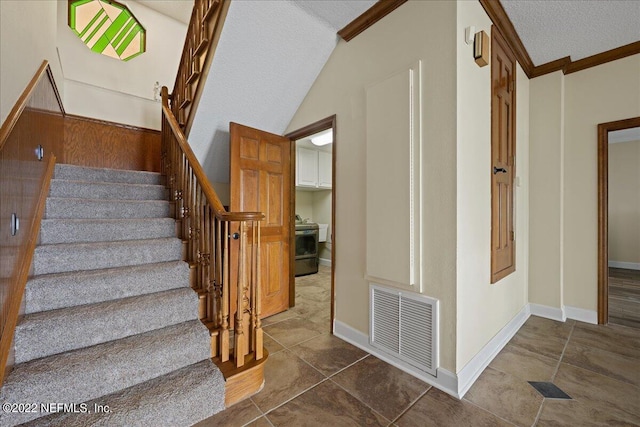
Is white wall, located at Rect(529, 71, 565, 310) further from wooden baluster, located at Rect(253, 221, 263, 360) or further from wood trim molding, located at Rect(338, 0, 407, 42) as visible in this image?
wooden baluster, located at Rect(253, 221, 263, 360)

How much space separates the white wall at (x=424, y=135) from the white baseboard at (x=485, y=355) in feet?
0.45

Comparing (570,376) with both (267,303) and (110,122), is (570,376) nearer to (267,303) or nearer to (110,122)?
(267,303)

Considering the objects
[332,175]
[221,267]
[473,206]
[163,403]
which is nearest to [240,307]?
[221,267]

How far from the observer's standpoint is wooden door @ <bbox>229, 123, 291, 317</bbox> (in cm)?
262

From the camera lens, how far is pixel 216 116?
265cm

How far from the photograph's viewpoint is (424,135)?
5.89ft

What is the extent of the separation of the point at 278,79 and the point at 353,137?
996 millimetres

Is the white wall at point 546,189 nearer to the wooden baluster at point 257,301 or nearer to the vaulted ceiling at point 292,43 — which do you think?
the vaulted ceiling at point 292,43

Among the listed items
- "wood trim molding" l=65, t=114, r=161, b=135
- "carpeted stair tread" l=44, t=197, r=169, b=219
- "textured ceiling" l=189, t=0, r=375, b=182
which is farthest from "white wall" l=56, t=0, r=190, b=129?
"carpeted stair tread" l=44, t=197, r=169, b=219

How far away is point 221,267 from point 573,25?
11.0 ft

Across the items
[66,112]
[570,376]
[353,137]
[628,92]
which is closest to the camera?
[570,376]

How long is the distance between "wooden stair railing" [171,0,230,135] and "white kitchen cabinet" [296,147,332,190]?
2087 mm

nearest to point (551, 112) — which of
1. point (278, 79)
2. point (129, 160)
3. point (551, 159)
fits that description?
point (551, 159)

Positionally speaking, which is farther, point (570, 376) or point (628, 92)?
point (628, 92)
